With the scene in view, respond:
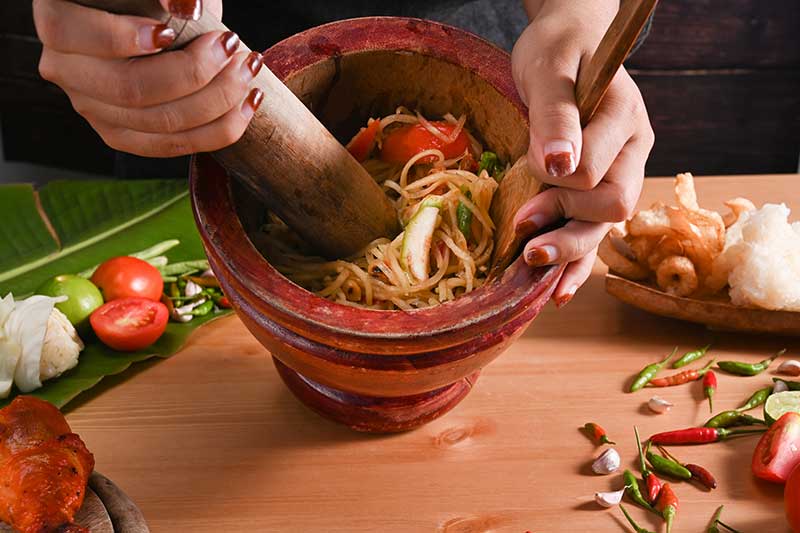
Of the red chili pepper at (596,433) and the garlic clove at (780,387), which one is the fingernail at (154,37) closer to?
the red chili pepper at (596,433)

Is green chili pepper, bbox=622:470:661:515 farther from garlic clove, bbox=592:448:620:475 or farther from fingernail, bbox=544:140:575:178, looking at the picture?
fingernail, bbox=544:140:575:178

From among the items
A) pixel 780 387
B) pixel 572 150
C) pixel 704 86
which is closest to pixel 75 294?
pixel 572 150

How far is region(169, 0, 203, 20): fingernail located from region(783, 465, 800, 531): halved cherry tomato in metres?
1.12

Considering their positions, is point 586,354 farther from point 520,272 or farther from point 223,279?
point 223,279

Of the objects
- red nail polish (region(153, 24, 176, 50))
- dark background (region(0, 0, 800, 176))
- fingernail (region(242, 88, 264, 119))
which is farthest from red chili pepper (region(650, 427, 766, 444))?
dark background (region(0, 0, 800, 176))

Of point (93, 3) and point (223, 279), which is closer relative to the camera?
point (93, 3)

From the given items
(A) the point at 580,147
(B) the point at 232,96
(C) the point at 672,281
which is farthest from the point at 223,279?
(C) the point at 672,281

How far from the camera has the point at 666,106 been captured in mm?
4148

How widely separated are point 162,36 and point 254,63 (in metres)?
0.15

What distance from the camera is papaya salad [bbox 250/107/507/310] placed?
153 centimetres

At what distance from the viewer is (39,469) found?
1.30 metres

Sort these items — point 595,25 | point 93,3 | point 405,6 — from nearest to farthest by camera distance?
point 93,3, point 595,25, point 405,6

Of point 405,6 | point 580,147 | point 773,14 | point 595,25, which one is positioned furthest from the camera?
point 773,14

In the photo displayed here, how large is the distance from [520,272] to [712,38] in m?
3.03
